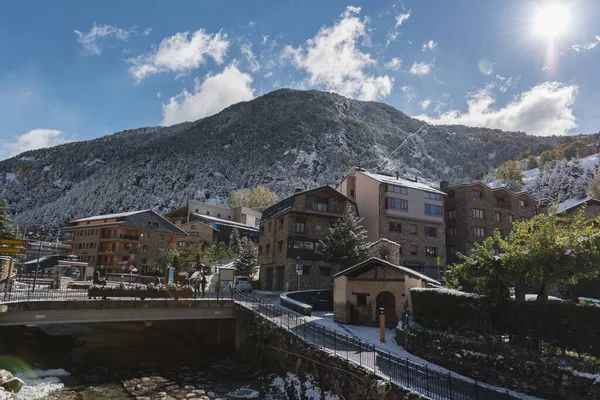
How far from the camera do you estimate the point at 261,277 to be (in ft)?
183

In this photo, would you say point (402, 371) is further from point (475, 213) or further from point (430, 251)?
point (475, 213)

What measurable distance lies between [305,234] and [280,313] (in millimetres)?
22386

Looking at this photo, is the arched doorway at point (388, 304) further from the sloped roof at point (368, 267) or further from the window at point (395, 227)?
the window at point (395, 227)

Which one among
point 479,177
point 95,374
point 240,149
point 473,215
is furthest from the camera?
point 240,149

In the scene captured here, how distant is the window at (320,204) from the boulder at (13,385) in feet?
120

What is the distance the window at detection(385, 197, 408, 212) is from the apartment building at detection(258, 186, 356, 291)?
4.66 metres

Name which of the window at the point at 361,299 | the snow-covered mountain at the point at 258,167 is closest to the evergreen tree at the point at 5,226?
the window at the point at 361,299

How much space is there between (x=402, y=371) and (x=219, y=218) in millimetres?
95454

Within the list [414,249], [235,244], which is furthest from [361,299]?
[235,244]

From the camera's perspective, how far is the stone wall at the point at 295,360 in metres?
16.2

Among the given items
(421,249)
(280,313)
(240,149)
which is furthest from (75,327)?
(240,149)

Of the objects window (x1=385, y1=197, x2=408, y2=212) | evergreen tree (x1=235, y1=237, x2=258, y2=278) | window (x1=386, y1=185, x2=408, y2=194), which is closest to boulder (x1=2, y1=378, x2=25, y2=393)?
evergreen tree (x1=235, y1=237, x2=258, y2=278)

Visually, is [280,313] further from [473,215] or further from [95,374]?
[473,215]

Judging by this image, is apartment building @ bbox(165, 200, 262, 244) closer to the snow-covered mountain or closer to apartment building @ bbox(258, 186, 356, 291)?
apartment building @ bbox(258, 186, 356, 291)
